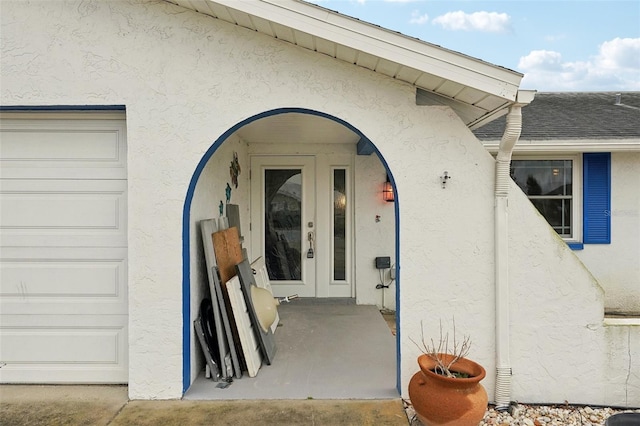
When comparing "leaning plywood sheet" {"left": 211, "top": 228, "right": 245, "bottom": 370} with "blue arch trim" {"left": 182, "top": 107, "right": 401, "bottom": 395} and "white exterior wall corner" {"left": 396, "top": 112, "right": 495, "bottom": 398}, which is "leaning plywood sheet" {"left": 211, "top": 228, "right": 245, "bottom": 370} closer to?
"blue arch trim" {"left": 182, "top": 107, "right": 401, "bottom": 395}

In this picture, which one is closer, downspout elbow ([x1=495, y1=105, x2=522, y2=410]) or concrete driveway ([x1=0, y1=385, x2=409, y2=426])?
concrete driveway ([x1=0, y1=385, x2=409, y2=426])

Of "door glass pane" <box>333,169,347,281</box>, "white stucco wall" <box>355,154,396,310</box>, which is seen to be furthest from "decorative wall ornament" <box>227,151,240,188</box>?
"white stucco wall" <box>355,154,396,310</box>

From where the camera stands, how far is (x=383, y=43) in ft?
9.98

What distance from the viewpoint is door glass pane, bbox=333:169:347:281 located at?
22.9ft

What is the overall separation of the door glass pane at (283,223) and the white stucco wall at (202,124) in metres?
3.61

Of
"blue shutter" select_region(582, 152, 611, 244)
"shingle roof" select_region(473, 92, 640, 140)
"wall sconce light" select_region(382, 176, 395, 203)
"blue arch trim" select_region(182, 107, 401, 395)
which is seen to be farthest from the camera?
"wall sconce light" select_region(382, 176, 395, 203)

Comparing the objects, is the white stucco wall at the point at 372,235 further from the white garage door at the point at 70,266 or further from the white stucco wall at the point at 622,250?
the white garage door at the point at 70,266

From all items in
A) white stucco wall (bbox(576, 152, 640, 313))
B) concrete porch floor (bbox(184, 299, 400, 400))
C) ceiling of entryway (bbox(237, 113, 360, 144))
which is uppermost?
ceiling of entryway (bbox(237, 113, 360, 144))

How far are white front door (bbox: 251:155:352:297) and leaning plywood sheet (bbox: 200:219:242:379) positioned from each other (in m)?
3.10

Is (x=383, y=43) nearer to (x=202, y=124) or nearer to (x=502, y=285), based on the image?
(x=202, y=124)

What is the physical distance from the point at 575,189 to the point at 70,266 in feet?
24.7

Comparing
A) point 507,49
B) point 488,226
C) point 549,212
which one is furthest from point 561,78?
point 488,226

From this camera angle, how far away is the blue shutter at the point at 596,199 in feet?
20.6

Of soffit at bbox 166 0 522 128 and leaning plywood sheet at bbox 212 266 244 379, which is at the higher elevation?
soffit at bbox 166 0 522 128
